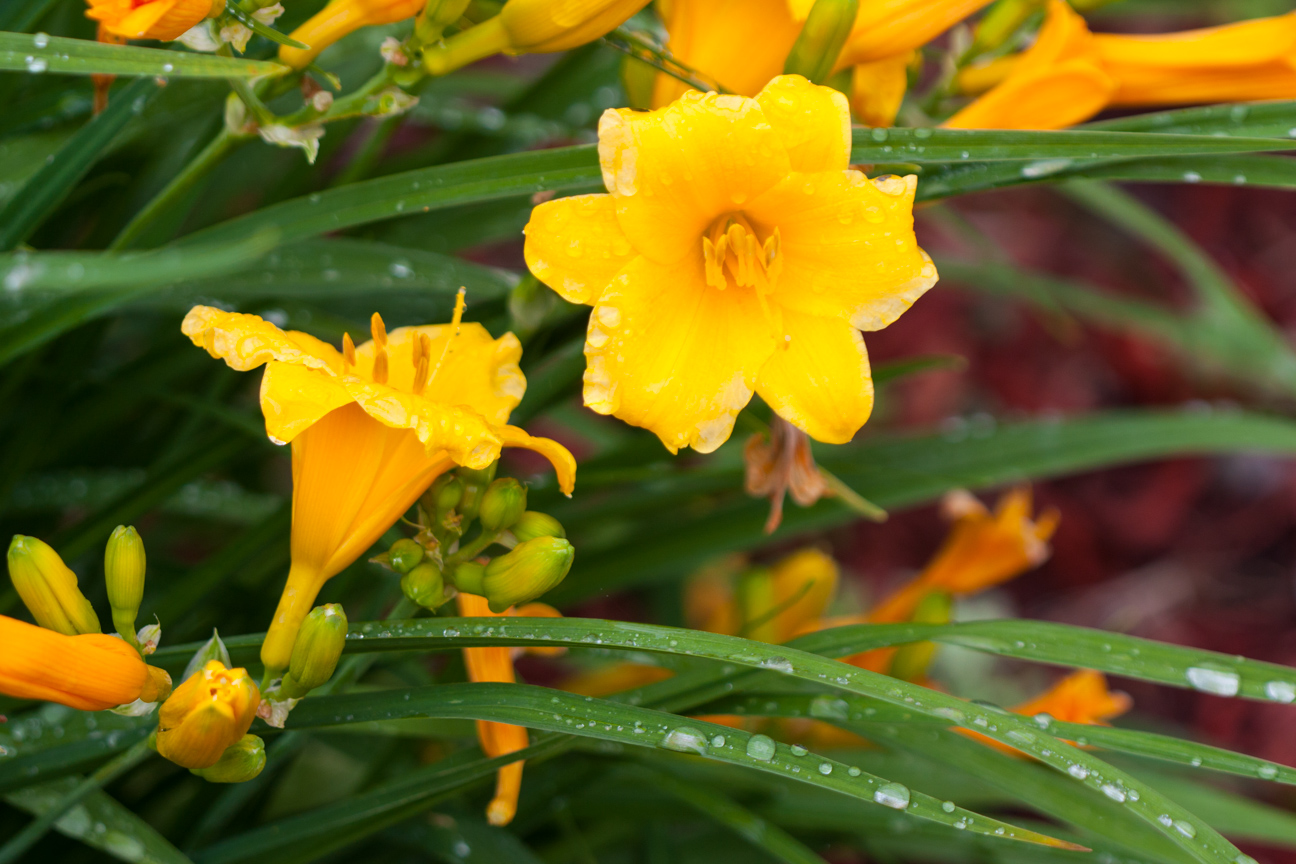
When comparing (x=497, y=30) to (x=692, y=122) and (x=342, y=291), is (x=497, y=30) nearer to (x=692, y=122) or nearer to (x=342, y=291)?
(x=692, y=122)

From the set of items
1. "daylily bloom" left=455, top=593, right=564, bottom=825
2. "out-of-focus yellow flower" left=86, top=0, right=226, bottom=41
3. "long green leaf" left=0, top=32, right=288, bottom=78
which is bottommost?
"daylily bloom" left=455, top=593, right=564, bottom=825

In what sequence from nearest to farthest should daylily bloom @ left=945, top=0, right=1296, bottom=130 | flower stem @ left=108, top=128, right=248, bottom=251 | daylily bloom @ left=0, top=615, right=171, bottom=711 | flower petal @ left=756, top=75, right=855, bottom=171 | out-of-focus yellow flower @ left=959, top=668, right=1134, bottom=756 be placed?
daylily bloom @ left=0, top=615, right=171, bottom=711
flower petal @ left=756, top=75, right=855, bottom=171
flower stem @ left=108, top=128, right=248, bottom=251
daylily bloom @ left=945, top=0, right=1296, bottom=130
out-of-focus yellow flower @ left=959, top=668, right=1134, bottom=756

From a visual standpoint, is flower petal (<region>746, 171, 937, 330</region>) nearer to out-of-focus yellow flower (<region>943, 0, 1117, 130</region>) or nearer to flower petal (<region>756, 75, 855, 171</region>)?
flower petal (<region>756, 75, 855, 171</region>)

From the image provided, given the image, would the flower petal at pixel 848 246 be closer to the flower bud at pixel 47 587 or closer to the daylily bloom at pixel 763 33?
the daylily bloom at pixel 763 33

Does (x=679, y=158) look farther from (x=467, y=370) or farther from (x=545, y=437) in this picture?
(x=545, y=437)

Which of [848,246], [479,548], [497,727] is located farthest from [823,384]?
[497,727]

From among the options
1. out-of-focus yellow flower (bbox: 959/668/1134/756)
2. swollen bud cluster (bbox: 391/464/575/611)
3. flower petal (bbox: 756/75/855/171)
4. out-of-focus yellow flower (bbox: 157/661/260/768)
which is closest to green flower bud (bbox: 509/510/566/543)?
swollen bud cluster (bbox: 391/464/575/611)
